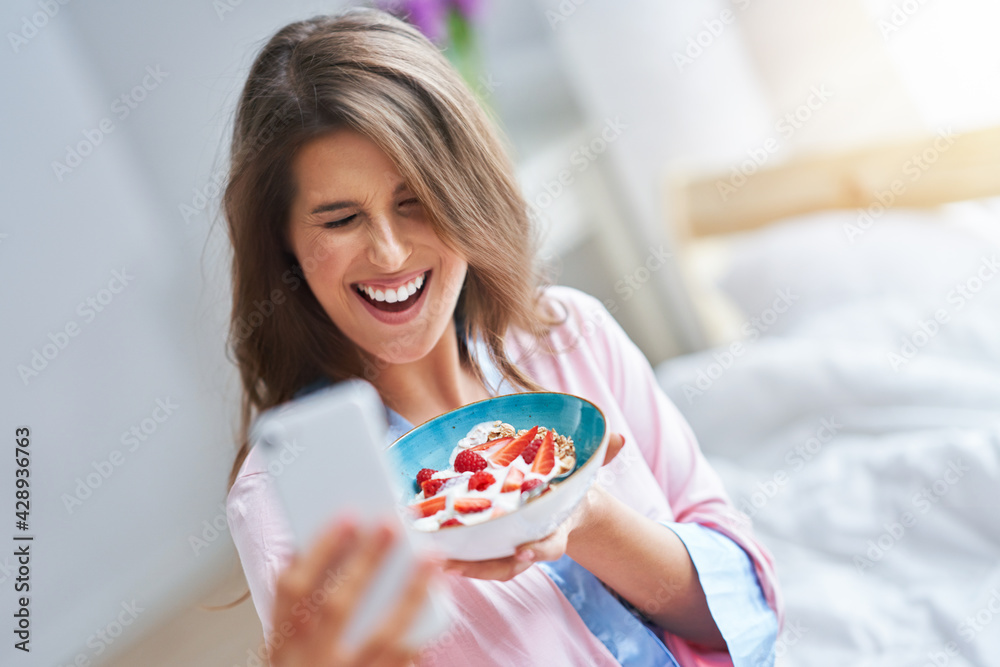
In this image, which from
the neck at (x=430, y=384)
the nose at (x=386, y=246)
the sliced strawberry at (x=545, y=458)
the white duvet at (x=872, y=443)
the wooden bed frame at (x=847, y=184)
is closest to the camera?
the sliced strawberry at (x=545, y=458)

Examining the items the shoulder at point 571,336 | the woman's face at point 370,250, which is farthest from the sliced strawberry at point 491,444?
the shoulder at point 571,336

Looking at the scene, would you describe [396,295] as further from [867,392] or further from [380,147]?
[867,392]

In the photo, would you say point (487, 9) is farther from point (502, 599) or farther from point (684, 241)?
point (502, 599)

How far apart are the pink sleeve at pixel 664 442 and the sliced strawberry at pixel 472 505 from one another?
1.26 feet

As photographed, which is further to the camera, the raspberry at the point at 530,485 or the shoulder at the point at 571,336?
the shoulder at the point at 571,336

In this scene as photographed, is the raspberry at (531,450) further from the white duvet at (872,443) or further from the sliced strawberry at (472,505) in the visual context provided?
the white duvet at (872,443)

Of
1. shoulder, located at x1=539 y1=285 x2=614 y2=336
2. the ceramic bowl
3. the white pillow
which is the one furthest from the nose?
the white pillow

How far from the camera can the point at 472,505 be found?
54 cm

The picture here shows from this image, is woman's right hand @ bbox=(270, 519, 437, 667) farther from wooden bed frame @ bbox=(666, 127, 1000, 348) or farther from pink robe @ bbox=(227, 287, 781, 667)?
wooden bed frame @ bbox=(666, 127, 1000, 348)

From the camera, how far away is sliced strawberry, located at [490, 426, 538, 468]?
598 millimetres

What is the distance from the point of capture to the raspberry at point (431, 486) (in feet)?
1.94

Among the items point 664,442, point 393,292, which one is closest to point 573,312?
point 664,442

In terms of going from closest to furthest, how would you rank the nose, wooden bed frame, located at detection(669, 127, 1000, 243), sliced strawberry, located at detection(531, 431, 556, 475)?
sliced strawberry, located at detection(531, 431, 556, 475)
the nose
wooden bed frame, located at detection(669, 127, 1000, 243)

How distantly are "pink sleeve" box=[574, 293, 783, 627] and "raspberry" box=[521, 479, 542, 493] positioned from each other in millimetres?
355
